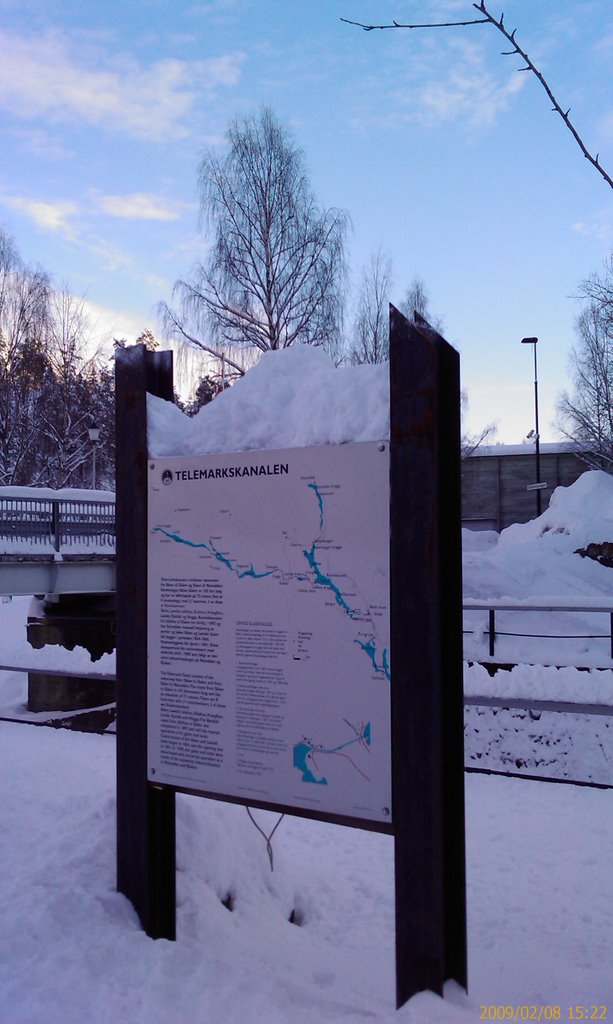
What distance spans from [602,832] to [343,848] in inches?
58.4

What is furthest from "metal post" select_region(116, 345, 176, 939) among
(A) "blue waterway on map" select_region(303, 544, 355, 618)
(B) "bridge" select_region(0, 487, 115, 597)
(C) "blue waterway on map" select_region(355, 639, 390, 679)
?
(B) "bridge" select_region(0, 487, 115, 597)

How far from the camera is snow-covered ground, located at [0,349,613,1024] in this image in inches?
113

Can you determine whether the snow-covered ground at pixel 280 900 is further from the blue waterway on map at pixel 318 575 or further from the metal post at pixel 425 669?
the blue waterway on map at pixel 318 575

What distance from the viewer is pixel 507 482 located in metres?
43.1

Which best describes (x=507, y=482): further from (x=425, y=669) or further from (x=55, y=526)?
(x=425, y=669)

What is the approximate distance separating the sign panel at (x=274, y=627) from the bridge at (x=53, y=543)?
1240 centimetres

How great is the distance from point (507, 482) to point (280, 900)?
40567mm

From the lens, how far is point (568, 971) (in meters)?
3.34

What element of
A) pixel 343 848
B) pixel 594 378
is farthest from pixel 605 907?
pixel 594 378

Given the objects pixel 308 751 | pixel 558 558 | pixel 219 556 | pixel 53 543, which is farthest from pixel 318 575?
pixel 558 558

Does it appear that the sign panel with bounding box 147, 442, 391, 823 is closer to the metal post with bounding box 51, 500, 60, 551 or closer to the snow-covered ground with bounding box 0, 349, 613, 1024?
the snow-covered ground with bounding box 0, 349, 613, 1024

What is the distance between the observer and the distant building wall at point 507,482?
42750 millimetres

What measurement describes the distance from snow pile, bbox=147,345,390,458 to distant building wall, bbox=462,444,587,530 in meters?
39.9

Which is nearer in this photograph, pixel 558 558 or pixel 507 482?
pixel 558 558
